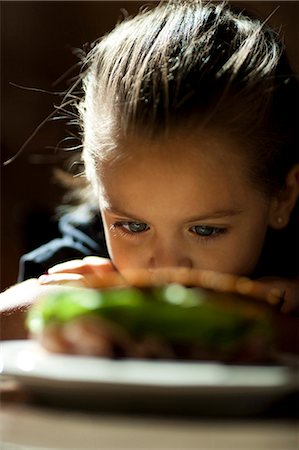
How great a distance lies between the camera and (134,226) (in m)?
1.04

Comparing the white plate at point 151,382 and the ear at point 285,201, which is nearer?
the white plate at point 151,382

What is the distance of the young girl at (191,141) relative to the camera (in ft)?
3.16

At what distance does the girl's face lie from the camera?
95 centimetres

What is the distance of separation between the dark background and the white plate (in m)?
1.74

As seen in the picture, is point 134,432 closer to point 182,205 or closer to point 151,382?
point 151,382

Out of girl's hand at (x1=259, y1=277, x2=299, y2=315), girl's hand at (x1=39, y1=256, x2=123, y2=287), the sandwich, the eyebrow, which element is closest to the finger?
girl's hand at (x1=39, y1=256, x2=123, y2=287)

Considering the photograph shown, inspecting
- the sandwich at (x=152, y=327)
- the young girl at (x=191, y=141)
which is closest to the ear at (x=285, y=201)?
the young girl at (x=191, y=141)

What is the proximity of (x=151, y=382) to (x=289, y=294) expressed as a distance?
61cm

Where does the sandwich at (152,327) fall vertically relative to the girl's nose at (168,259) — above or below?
below

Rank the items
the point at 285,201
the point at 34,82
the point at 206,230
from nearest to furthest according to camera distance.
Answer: the point at 206,230 → the point at 285,201 → the point at 34,82

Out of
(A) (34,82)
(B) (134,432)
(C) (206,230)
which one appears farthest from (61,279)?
(A) (34,82)

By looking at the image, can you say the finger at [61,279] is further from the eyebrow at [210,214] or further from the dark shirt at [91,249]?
the dark shirt at [91,249]

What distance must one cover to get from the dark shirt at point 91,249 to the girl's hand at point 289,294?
0.16 metres

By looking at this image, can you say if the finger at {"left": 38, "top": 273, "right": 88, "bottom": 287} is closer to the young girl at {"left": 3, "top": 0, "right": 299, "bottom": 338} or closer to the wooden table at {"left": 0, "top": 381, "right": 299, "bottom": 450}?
the young girl at {"left": 3, "top": 0, "right": 299, "bottom": 338}
